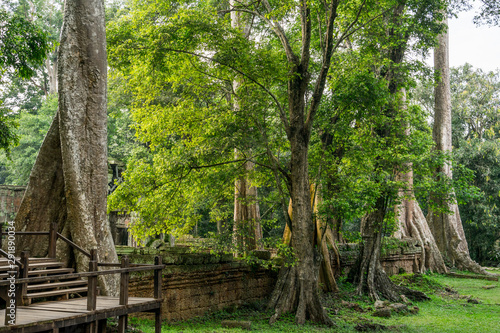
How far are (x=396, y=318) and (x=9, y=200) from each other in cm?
1198

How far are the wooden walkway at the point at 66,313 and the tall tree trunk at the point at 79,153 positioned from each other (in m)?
1.34

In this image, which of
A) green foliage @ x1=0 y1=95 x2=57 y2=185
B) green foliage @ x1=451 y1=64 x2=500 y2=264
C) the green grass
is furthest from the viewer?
green foliage @ x1=451 y1=64 x2=500 y2=264

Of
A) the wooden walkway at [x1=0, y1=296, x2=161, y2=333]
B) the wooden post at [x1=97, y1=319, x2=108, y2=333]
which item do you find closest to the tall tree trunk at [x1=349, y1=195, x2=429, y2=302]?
the wooden walkway at [x1=0, y1=296, x2=161, y2=333]

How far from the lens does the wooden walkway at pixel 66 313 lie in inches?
167

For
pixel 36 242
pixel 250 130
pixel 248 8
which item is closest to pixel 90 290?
pixel 36 242

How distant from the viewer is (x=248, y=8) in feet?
36.4

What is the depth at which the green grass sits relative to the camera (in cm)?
822

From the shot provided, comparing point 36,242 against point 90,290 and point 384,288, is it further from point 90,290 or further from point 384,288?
point 384,288

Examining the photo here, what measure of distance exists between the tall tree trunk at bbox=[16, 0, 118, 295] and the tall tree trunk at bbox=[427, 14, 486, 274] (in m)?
16.1

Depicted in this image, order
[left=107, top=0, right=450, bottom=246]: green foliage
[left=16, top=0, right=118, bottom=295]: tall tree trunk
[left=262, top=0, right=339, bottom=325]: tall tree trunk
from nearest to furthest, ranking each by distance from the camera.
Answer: [left=16, top=0, right=118, bottom=295]: tall tree trunk → [left=262, top=0, right=339, bottom=325]: tall tree trunk → [left=107, top=0, right=450, bottom=246]: green foliage

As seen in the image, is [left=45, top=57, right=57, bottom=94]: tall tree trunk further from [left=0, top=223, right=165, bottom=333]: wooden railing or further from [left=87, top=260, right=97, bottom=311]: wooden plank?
[left=87, top=260, right=97, bottom=311]: wooden plank

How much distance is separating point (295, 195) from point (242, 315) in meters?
2.79

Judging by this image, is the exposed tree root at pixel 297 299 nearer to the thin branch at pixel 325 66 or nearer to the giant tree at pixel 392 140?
the giant tree at pixel 392 140

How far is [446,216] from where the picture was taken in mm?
20312
